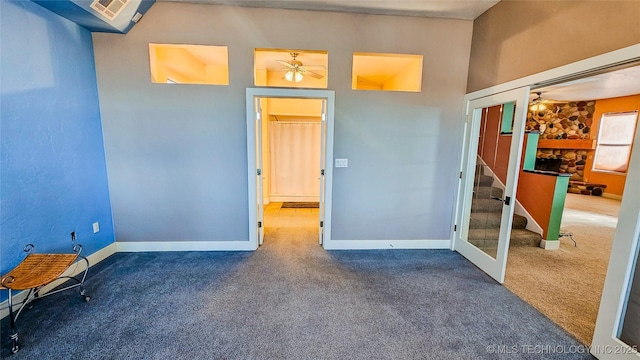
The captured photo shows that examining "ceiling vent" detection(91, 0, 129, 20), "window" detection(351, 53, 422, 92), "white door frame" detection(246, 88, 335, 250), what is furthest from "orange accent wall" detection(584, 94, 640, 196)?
"ceiling vent" detection(91, 0, 129, 20)

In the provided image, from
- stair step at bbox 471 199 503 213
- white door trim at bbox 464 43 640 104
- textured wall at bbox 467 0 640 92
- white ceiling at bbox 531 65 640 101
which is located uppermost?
white ceiling at bbox 531 65 640 101

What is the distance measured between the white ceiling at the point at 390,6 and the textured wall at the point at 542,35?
230 mm

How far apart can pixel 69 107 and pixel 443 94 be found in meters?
4.24

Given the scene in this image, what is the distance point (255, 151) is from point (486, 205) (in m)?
3.01

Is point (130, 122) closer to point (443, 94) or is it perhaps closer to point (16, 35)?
point (16, 35)

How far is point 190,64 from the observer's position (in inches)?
166

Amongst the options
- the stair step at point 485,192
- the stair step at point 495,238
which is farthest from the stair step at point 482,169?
the stair step at point 495,238

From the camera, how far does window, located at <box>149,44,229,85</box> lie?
12.2ft

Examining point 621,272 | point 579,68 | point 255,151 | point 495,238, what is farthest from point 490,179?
point 255,151

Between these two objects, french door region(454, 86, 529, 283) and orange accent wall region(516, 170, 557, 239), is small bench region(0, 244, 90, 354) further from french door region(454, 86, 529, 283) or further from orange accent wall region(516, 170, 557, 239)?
A: orange accent wall region(516, 170, 557, 239)

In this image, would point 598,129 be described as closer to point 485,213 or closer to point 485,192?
point 485,192

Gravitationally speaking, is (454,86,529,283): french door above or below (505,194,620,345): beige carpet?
above

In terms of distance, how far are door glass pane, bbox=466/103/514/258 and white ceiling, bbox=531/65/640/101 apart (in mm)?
2439

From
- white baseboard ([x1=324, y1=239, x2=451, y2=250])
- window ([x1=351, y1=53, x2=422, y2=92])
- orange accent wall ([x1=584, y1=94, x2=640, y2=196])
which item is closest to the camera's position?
white baseboard ([x1=324, y1=239, x2=451, y2=250])
